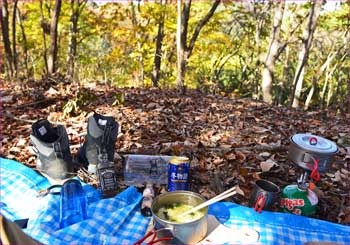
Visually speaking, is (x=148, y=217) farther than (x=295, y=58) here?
No

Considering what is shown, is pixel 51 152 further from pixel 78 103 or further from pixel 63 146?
pixel 78 103

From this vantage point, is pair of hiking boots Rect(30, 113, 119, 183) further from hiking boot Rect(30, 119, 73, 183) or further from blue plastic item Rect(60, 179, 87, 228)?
blue plastic item Rect(60, 179, 87, 228)

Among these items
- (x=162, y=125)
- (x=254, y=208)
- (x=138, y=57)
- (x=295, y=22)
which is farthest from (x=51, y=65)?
(x=295, y=22)

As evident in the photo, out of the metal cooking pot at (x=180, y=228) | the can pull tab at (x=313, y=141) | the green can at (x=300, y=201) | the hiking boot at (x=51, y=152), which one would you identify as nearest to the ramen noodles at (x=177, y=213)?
the metal cooking pot at (x=180, y=228)

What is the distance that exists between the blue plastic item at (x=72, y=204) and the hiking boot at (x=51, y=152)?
577 mm

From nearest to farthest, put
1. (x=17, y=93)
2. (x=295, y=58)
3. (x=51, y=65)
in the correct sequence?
1. (x=17, y=93)
2. (x=51, y=65)
3. (x=295, y=58)

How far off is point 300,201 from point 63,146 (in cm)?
227

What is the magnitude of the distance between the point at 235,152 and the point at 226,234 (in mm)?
1365

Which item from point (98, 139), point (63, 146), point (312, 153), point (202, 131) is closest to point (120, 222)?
point (98, 139)

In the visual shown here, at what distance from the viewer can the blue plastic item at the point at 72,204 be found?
2.46 metres

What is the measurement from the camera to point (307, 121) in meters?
5.00

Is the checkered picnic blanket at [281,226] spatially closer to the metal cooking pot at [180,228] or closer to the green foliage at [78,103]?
the metal cooking pot at [180,228]

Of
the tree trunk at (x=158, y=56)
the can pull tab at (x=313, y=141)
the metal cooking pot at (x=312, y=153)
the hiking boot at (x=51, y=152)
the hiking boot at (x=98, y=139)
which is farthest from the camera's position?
the tree trunk at (x=158, y=56)

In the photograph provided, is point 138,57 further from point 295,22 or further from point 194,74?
point 295,22
